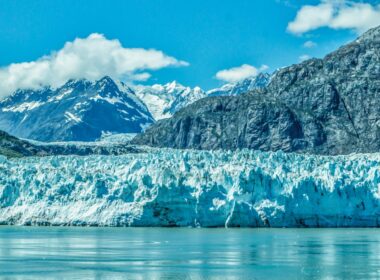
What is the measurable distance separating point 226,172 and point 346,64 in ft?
387

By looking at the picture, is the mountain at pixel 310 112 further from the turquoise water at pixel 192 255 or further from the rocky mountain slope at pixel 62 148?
the turquoise water at pixel 192 255

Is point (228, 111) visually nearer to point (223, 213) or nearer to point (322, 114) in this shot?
point (322, 114)

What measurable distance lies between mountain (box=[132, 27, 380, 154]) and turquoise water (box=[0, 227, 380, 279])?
10999 cm

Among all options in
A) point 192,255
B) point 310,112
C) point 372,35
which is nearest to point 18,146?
point 310,112

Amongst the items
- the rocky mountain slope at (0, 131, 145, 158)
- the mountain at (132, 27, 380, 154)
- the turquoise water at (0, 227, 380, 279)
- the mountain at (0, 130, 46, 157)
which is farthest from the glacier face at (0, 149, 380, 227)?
the rocky mountain slope at (0, 131, 145, 158)

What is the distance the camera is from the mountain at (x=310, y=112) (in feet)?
567

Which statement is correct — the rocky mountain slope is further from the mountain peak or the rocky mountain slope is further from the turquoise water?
the turquoise water

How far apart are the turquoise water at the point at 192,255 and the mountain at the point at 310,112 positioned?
4330 inches

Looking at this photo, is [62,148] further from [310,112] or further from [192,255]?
[192,255]

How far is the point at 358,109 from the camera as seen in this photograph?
175625 millimetres

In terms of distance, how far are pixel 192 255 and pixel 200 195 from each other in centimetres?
2314

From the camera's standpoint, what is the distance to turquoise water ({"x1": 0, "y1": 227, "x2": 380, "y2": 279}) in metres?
35.0

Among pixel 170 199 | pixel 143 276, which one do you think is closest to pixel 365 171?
pixel 170 199

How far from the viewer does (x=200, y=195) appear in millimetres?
67000
